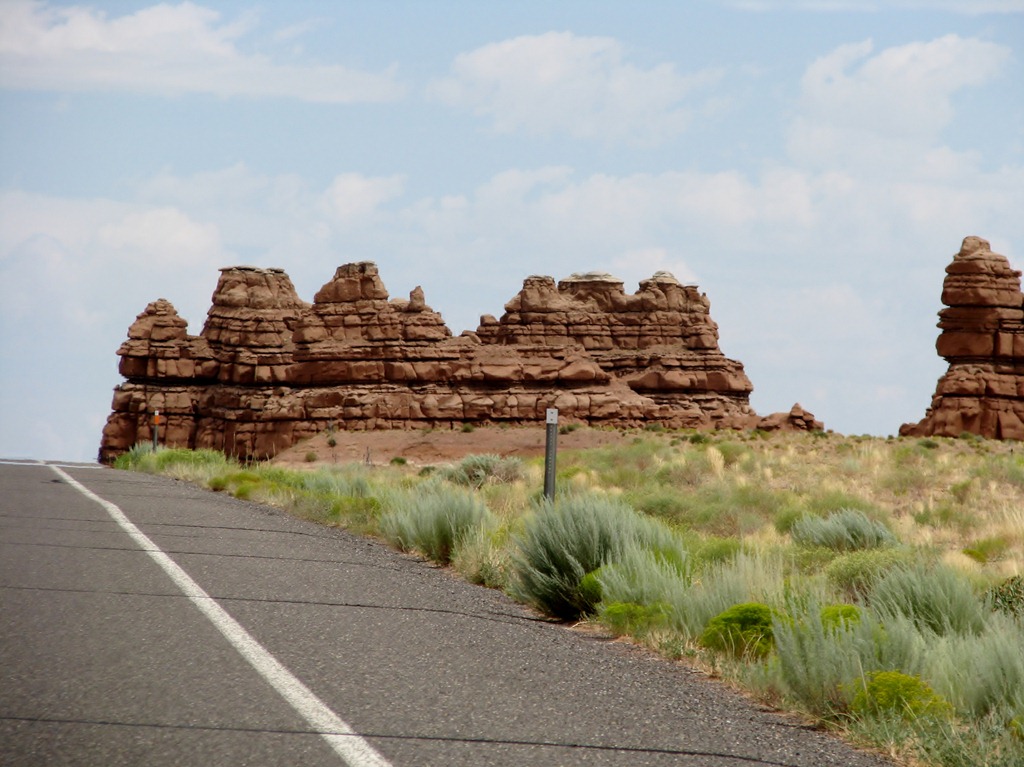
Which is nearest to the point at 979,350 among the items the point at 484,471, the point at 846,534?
the point at 484,471

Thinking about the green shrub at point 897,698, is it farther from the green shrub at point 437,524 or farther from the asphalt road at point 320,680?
the green shrub at point 437,524

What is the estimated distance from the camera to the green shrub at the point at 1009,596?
1045 cm

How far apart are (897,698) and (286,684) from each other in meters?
3.23

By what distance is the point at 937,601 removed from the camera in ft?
31.8

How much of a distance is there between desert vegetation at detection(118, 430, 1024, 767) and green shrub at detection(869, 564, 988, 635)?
2cm

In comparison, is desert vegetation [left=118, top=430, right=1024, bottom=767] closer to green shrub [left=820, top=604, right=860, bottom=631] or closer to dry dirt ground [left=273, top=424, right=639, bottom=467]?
green shrub [left=820, top=604, right=860, bottom=631]

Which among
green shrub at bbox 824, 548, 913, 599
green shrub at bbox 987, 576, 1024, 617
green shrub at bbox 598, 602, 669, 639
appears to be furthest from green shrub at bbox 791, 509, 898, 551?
green shrub at bbox 598, 602, 669, 639

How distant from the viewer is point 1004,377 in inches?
2844

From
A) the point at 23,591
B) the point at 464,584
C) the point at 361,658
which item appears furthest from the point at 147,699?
the point at 464,584

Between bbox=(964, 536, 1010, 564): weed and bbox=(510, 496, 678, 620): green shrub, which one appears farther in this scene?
bbox=(964, 536, 1010, 564): weed

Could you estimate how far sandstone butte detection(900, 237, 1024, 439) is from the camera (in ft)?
234

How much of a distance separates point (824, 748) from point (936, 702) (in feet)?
2.59

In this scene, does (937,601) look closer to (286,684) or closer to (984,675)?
(984,675)

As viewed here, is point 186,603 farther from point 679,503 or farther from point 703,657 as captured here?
point 679,503
